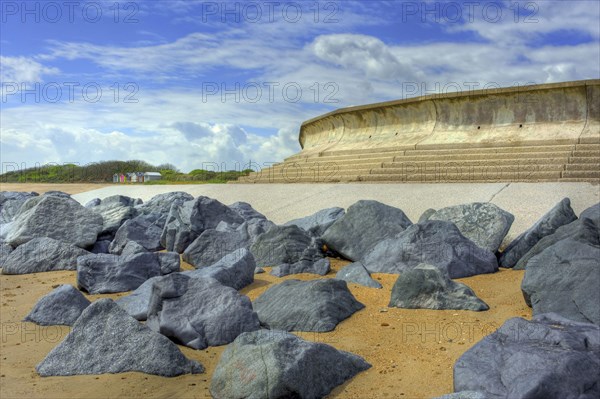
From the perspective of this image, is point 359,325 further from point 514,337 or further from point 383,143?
point 383,143

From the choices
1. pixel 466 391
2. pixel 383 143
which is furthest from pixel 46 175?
pixel 466 391

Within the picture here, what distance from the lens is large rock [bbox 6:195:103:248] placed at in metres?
7.54

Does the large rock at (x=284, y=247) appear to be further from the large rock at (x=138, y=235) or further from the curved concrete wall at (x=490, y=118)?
the curved concrete wall at (x=490, y=118)

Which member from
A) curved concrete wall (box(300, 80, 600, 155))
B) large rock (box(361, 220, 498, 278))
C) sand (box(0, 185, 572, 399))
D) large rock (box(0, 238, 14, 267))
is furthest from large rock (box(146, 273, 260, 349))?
curved concrete wall (box(300, 80, 600, 155))

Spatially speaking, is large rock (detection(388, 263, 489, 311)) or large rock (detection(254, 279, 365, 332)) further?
large rock (detection(388, 263, 489, 311))

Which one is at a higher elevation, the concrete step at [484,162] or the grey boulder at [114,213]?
the concrete step at [484,162]

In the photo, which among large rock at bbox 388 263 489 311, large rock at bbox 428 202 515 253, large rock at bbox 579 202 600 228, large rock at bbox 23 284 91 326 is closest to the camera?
large rock at bbox 388 263 489 311

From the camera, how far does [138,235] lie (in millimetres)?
7793

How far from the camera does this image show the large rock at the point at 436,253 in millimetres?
5477

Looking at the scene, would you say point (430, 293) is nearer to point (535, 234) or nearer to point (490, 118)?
point (535, 234)

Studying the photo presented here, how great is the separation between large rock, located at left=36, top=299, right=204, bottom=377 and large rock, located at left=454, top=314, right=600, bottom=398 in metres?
1.71

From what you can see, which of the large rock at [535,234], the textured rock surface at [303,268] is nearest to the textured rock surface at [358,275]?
the textured rock surface at [303,268]

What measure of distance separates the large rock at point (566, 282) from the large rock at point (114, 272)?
11.8 feet

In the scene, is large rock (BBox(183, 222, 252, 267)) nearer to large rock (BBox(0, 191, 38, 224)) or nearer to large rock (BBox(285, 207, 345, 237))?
large rock (BBox(285, 207, 345, 237))
